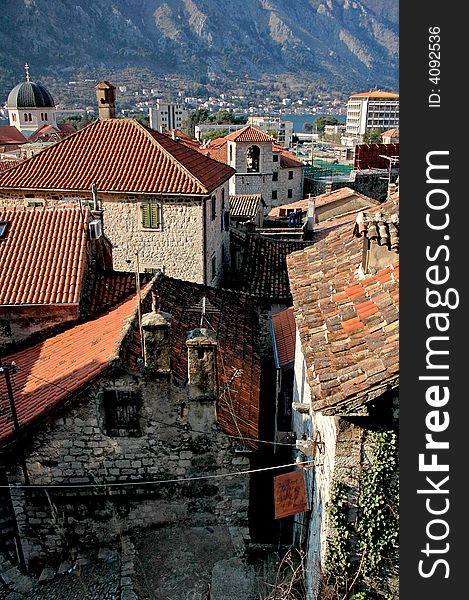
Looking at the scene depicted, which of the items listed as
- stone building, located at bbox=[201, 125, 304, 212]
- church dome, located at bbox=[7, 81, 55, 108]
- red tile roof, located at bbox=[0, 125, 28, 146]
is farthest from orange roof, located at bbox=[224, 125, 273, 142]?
church dome, located at bbox=[7, 81, 55, 108]

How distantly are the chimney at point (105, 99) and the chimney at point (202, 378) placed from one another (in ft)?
62.4

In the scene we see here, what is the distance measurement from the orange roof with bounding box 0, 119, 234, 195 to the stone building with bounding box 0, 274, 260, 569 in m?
11.0

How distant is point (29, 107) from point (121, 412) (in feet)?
342

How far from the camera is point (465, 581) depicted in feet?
21.0

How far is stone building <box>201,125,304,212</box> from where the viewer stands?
53812 mm

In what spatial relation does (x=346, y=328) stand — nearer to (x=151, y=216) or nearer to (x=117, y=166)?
(x=151, y=216)

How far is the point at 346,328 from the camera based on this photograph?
938 cm

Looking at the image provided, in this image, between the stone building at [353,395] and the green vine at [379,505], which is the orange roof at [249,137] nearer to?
the stone building at [353,395]

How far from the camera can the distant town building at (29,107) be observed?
103 m

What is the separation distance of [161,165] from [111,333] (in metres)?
11.0

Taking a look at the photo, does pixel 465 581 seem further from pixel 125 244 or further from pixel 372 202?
pixel 372 202

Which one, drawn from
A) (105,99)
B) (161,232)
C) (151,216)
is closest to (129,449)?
(161,232)

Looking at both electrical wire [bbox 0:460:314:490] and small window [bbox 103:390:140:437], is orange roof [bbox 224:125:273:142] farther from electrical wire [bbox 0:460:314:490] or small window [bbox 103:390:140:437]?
electrical wire [bbox 0:460:314:490]

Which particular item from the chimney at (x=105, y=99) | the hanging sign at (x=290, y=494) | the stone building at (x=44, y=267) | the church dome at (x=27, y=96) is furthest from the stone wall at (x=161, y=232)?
the church dome at (x=27, y=96)
